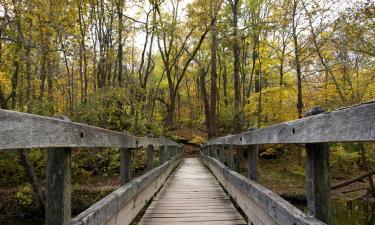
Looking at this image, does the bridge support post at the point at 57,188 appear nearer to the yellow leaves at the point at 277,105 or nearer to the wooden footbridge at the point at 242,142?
the wooden footbridge at the point at 242,142

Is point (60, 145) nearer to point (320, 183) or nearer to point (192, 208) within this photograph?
point (320, 183)

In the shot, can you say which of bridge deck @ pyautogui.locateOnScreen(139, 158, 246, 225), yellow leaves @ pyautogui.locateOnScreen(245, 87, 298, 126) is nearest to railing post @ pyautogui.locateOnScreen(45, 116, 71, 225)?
bridge deck @ pyautogui.locateOnScreen(139, 158, 246, 225)

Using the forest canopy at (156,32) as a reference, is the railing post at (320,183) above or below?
below

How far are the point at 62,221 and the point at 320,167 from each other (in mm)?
1475

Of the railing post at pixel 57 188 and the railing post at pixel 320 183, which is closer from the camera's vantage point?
the railing post at pixel 57 188

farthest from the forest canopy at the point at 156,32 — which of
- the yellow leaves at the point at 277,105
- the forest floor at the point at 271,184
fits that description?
the forest floor at the point at 271,184

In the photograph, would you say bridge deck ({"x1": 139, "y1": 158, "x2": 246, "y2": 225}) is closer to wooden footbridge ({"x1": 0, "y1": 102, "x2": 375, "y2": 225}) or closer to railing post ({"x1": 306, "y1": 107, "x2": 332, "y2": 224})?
wooden footbridge ({"x1": 0, "y1": 102, "x2": 375, "y2": 225})

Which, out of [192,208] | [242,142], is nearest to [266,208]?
[242,142]

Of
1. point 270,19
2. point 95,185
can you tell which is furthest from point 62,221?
point 270,19

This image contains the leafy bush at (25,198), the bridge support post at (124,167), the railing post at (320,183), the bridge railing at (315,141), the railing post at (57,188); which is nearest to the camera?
the bridge railing at (315,141)

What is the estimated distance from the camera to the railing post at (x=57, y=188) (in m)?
1.87

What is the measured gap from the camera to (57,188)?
1902mm

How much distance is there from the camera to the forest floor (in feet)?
40.0

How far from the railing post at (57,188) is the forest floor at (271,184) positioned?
35.7ft
